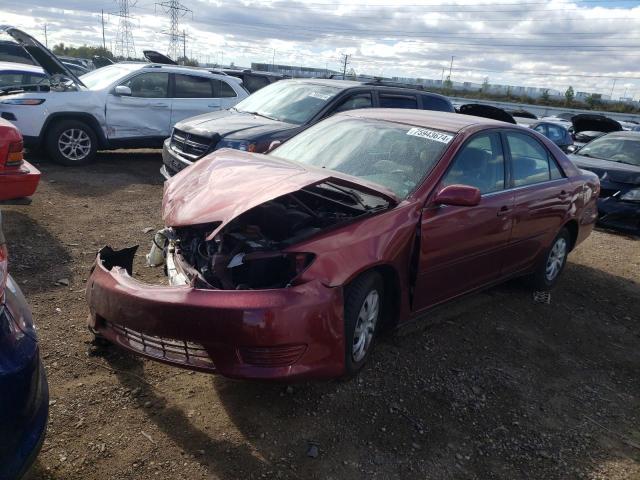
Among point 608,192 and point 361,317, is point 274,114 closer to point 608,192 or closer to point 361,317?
point 361,317

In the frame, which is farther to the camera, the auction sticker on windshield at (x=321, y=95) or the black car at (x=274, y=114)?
the auction sticker on windshield at (x=321, y=95)

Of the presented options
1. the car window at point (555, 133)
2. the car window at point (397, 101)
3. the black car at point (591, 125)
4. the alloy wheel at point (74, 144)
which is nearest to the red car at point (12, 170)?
the alloy wheel at point (74, 144)

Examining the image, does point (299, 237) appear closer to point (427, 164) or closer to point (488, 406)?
point (427, 164)

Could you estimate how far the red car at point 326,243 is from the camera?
104 inches

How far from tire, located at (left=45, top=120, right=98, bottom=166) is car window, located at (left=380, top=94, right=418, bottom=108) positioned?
15.5 feet

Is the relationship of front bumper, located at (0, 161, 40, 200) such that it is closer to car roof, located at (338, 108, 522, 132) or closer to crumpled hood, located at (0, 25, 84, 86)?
car roof, located at (338, 108, 522, 132)

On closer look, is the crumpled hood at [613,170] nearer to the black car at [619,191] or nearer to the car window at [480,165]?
the black car at [619,191]

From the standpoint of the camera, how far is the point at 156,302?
8.64ft

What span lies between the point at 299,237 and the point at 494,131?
217cm

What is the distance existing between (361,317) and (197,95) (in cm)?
766

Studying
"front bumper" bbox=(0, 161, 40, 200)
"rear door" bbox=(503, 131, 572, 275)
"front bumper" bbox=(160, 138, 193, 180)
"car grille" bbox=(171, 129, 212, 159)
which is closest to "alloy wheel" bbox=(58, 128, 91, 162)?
"front bumper" bbox=(160, 138, 193, 180)

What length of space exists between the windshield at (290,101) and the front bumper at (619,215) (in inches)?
176

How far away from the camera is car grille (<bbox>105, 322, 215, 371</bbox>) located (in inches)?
106

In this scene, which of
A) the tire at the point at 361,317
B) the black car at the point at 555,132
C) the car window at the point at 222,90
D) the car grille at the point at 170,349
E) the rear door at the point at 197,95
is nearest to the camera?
the car grille at the point at 170,349
